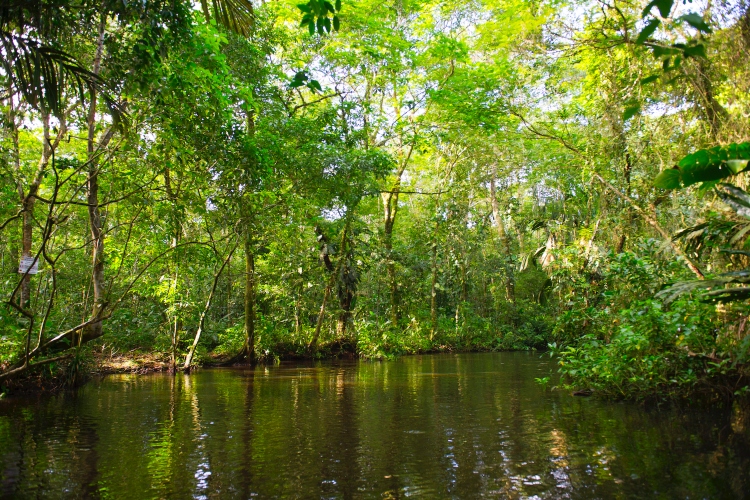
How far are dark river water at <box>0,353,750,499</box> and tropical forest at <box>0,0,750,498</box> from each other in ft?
0.15

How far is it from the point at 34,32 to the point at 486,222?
22.0 metres

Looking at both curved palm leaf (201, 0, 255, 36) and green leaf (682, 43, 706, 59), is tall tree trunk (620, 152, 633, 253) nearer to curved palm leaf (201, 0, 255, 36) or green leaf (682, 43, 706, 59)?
curved palm leaf (201, 0, 255, 36)

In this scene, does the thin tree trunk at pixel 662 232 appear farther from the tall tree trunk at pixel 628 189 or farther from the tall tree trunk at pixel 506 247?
the tall tree trunk at pixel 506 247

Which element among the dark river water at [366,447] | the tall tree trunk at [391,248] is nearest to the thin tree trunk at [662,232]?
the dark river water at [366,447]

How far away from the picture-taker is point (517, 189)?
1133 inches

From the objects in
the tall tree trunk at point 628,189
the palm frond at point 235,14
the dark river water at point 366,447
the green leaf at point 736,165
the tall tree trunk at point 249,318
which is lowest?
the dark river water at point 366,447

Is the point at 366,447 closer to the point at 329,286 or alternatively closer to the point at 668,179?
the point at 668,179

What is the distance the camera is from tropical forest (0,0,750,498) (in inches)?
185

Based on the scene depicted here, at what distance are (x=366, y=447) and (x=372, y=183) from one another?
1109 cm

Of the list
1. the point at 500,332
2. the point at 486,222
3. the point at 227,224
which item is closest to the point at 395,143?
the point at 486,222

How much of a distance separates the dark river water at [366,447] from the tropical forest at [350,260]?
0.05 m

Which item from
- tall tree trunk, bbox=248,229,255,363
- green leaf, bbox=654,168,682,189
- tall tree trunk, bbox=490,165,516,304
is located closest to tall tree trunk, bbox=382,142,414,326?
tall tree trunk, bbox=490,165,516,304

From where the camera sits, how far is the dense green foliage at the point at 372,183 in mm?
6430

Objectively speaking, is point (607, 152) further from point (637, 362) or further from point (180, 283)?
point (180, 283)
